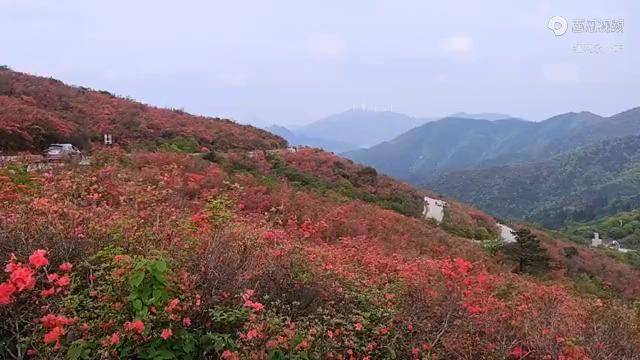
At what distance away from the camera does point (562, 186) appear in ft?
389

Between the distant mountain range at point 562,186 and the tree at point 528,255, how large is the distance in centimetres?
7351

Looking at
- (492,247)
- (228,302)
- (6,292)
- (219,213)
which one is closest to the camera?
(6,292)

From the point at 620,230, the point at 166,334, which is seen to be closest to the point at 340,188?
the point at 166,334

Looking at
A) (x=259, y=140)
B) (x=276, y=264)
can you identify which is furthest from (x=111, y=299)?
(x=259, y=140)

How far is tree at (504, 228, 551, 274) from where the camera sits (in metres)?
14.2

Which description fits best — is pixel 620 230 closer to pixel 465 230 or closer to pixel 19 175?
pixel 465 230

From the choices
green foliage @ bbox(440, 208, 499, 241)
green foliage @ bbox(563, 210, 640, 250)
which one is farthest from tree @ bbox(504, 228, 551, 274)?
green foliage @ bbox(563, 210, 640, 250)

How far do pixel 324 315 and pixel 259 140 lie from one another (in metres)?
22.8

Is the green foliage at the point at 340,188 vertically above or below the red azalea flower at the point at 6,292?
below

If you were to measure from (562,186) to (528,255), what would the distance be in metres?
116

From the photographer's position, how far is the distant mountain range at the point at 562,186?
9105 cm

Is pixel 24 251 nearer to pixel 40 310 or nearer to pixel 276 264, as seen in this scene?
pixel 40 310

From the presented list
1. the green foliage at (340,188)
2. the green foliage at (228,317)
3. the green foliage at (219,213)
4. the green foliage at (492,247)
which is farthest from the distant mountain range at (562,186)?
the green foliage at (228,317)

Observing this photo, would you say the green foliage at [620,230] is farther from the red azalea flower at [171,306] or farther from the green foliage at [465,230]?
the red azalea flower at [171,306]
